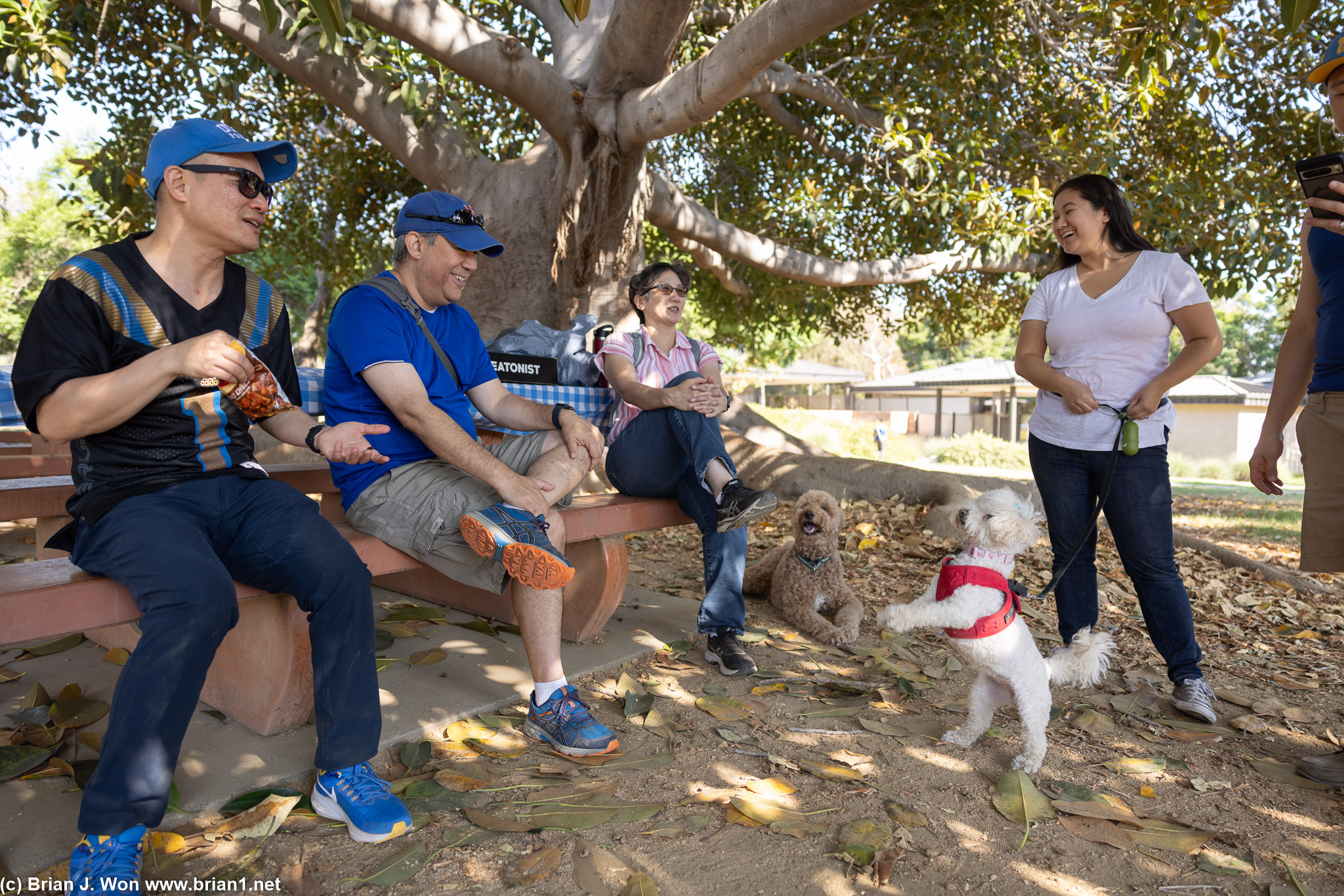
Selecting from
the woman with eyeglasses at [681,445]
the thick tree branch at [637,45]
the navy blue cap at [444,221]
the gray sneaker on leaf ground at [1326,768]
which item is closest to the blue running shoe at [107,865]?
the navy blue cap at [444,221]

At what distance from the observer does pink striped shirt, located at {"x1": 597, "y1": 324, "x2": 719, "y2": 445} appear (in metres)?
3.67

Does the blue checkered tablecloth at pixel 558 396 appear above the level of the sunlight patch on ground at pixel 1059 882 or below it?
above

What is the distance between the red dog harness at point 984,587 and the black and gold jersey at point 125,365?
84.8 inches

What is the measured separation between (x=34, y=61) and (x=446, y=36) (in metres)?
3.09

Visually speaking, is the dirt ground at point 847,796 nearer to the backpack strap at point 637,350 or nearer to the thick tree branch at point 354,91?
the backpack strap at point 637,350

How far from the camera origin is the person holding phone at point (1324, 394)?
8.13 ft

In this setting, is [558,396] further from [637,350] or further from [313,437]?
[313,437]

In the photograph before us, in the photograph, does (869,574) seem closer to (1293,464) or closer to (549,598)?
(549,598)

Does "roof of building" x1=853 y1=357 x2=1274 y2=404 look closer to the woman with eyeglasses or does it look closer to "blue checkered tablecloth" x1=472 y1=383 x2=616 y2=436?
"blue checkered tablecloth" x1=472 y1=383 x2=616 y2=436

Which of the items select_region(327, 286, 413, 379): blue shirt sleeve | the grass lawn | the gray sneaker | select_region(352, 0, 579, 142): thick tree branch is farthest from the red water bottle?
the grass lawn

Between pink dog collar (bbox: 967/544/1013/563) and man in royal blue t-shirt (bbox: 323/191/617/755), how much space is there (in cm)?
129

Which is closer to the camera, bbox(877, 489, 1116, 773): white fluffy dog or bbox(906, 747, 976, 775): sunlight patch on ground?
bbox(877, 489, 1116, 773): white fluffy dog

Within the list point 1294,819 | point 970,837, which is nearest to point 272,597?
point 970,837

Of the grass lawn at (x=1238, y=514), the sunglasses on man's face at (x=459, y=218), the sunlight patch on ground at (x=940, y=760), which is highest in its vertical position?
the sunglasses on man's face at (x=459, y=218)
